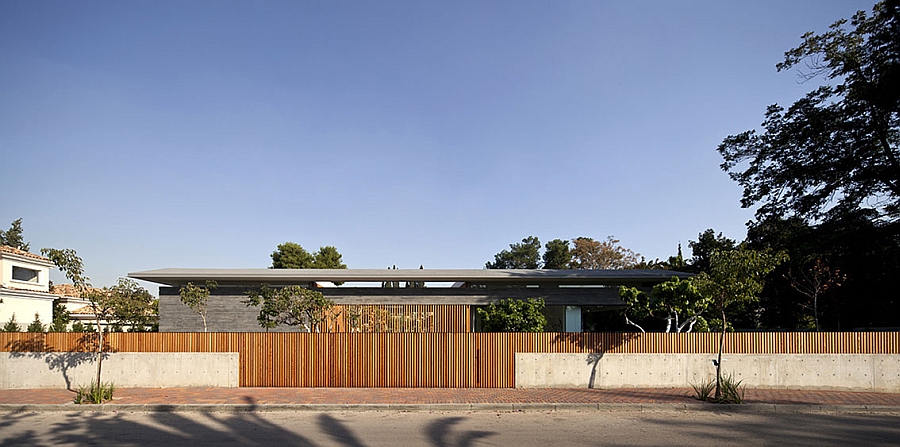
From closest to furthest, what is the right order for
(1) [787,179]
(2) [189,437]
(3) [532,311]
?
(2) [189,437]
(3) [532,311]
(1) [787,179]

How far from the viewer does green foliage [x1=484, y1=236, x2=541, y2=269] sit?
91.7 meters

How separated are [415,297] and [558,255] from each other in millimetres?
56904

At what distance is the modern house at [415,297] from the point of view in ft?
74.4

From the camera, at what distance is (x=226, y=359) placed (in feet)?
52.7

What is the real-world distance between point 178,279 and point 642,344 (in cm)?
1522

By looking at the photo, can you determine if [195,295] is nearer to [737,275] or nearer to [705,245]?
[737,275]

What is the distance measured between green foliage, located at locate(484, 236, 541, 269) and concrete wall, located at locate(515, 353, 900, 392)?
73861 mm

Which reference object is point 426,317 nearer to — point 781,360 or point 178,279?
point 178,279

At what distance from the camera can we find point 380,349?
640 inches

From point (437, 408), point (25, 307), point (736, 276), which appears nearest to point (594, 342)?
point (736, 276)

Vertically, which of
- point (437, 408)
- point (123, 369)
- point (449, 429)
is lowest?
point (437, 408)

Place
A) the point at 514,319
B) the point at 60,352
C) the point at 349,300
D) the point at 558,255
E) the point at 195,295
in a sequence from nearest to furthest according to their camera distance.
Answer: the point at 60,352 → the point at 514,319 → the point at 195,295 → the point at 349,300 → the point at 558,255

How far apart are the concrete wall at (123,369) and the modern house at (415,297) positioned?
6.45 meters

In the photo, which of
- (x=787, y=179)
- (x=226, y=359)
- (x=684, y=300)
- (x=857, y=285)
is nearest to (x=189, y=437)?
(x=226, y=359)
